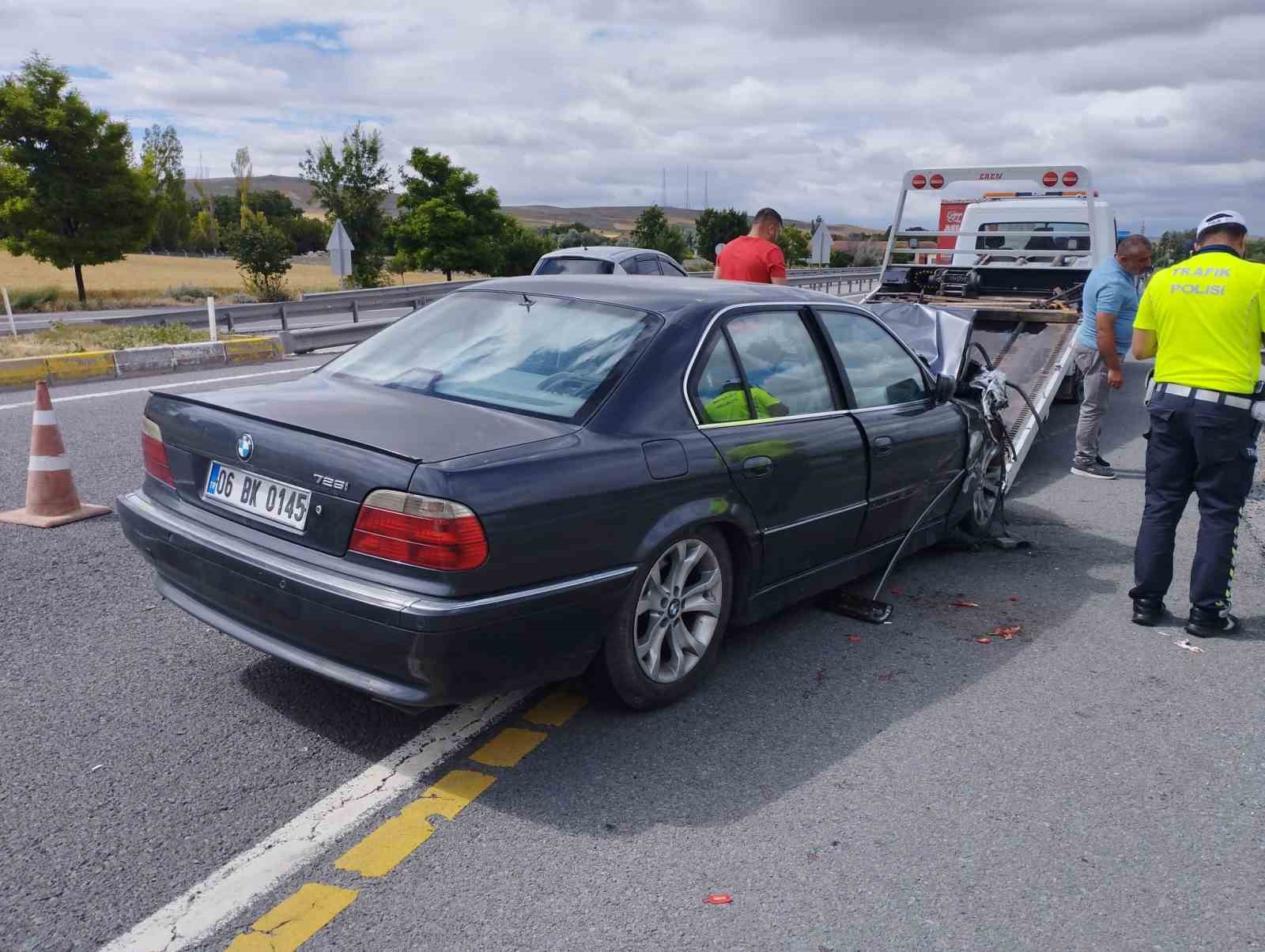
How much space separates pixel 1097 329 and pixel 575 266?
7.81m

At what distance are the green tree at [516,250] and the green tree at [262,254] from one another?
19.2 metres

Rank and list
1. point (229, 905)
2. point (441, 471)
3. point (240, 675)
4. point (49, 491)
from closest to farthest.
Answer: point (229, 905)
point (441, 471)
point (240, 675)
point (49, 491)

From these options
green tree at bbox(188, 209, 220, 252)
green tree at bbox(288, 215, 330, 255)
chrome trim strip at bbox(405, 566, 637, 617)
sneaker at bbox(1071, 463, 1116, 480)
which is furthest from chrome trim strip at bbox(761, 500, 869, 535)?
green tree at bbox(288, 215, 330, 255)

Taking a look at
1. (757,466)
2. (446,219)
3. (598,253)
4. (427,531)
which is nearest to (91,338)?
(598,253)

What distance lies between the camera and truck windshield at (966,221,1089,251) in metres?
12.4

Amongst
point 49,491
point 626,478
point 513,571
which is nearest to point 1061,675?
point 626,478

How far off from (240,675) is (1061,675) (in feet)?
10.7

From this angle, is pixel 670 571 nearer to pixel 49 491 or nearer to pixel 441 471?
pixel 441 471

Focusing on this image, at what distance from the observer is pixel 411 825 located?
299cm

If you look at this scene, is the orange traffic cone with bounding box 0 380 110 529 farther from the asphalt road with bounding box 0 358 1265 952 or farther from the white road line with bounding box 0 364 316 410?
the white road line with bounding box 0 364 316 410

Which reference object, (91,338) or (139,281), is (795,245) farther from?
(91,338)

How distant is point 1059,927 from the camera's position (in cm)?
262

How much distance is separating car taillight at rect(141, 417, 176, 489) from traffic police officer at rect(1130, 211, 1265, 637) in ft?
14.0

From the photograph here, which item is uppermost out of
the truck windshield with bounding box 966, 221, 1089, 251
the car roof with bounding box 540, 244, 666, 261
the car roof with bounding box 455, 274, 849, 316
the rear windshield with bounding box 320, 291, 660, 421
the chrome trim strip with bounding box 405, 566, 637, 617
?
the truck windshield with bounding box 966, 221, 1089, 251
